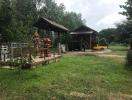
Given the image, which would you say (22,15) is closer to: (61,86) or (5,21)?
(5,21)

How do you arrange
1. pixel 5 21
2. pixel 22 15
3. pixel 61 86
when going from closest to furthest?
pixel 61 86, pixel 5 21, pixel 22 15

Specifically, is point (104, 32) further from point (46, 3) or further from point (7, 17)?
point (7, 17)

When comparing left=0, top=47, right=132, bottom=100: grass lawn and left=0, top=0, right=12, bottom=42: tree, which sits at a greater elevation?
left=0, top=0, right=12, bottom=42: tree

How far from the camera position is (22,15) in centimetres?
4781

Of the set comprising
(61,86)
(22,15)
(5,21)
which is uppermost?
(22,15)

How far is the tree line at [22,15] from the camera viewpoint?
2633cm

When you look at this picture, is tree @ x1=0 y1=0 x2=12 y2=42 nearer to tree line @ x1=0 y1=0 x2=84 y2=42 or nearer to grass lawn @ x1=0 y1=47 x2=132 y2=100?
tree line @ x1=0 y1=0 x2=84 y2=42

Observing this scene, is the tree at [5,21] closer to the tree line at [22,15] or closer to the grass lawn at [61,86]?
the tree line at [22,15]

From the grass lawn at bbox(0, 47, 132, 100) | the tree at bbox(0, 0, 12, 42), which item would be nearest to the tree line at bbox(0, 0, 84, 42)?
the tree at bbox(0, 0, 12, 42)

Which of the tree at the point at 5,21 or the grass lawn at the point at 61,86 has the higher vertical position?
the tree at the point at 5,21

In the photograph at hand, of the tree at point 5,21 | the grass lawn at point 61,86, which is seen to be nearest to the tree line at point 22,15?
the tree at point 5,21

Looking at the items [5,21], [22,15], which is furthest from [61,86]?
[22,15]

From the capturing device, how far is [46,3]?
5384 centimetres

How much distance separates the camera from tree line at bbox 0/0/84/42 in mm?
26328
